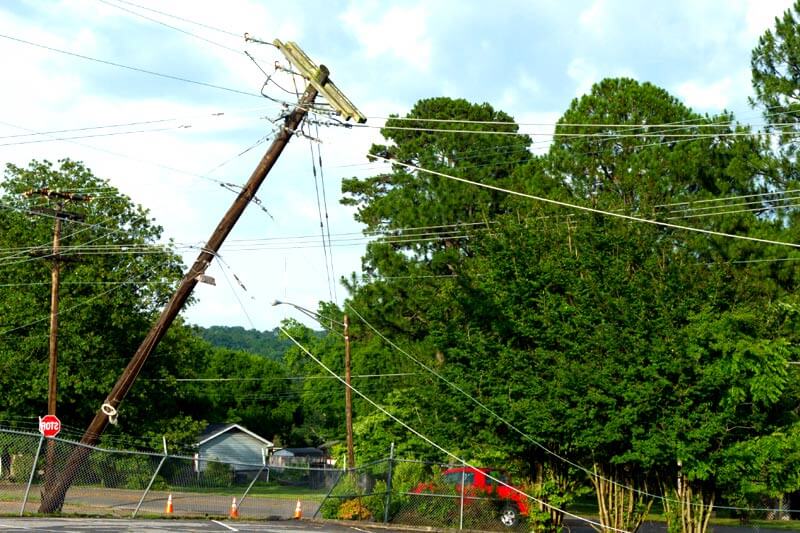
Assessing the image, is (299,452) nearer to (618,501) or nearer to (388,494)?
(388,494)

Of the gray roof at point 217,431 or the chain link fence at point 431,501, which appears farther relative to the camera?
the gray roof at point 217,431

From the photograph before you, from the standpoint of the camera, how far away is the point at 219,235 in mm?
24234

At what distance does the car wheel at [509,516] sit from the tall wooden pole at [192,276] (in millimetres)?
10465

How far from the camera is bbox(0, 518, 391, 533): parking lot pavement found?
19203 millimetres

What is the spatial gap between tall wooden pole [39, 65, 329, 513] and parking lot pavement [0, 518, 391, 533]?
143 cm

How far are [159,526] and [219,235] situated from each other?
6881mm

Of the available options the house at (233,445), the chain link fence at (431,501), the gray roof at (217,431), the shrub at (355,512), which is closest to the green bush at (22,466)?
the chain link fence at (431,501)

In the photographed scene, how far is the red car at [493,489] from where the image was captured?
27123 millimetres

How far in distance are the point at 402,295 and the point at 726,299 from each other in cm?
2719

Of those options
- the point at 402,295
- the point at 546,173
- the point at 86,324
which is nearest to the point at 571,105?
the point at 546,173

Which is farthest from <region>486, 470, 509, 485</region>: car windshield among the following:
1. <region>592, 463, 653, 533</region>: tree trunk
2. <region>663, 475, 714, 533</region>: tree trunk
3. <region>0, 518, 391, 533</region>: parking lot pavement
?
<region>663, 475, 714, 533</region>: tree trunk

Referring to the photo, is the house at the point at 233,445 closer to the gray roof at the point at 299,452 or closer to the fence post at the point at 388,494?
the gray roof at the point at 299,452

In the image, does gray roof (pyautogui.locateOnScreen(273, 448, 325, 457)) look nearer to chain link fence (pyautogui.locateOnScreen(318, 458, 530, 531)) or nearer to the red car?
chain link fence (pyautogui.locateOnScreen(318, 458, 530, 531))

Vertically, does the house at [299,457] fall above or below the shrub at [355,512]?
above
